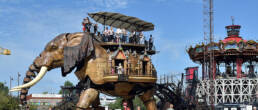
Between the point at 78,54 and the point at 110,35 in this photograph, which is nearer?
the point at 78,54

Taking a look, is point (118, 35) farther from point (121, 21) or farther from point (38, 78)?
point (38, 78)

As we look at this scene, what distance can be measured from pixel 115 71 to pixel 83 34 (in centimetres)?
271

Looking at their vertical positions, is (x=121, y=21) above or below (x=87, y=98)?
above

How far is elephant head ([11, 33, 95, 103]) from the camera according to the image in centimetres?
2183

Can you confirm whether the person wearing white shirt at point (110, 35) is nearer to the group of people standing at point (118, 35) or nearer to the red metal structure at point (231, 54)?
the group of people standing at point (118, 35)

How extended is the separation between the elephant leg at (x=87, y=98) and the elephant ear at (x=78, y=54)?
4.83ft

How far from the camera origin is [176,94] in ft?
96.0

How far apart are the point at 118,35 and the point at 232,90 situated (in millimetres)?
18892

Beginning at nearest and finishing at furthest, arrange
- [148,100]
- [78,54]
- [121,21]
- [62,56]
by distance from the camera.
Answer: [78,54], [62,56], [148,100], [121,21]

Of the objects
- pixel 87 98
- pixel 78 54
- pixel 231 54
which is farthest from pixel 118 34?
pixel 231 54

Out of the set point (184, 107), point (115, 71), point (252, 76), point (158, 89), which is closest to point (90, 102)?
point (115, 71)

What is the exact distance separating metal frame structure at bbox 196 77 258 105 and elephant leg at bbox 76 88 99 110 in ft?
64.5

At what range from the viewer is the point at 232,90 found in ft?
A: 131

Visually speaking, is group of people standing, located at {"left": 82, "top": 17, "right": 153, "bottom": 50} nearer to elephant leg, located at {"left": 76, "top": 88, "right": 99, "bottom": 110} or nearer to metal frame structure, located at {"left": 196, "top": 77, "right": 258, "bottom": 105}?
elephant leg, located at {"left": 76, "top": 88, "right": 99, "bottom": 110}
